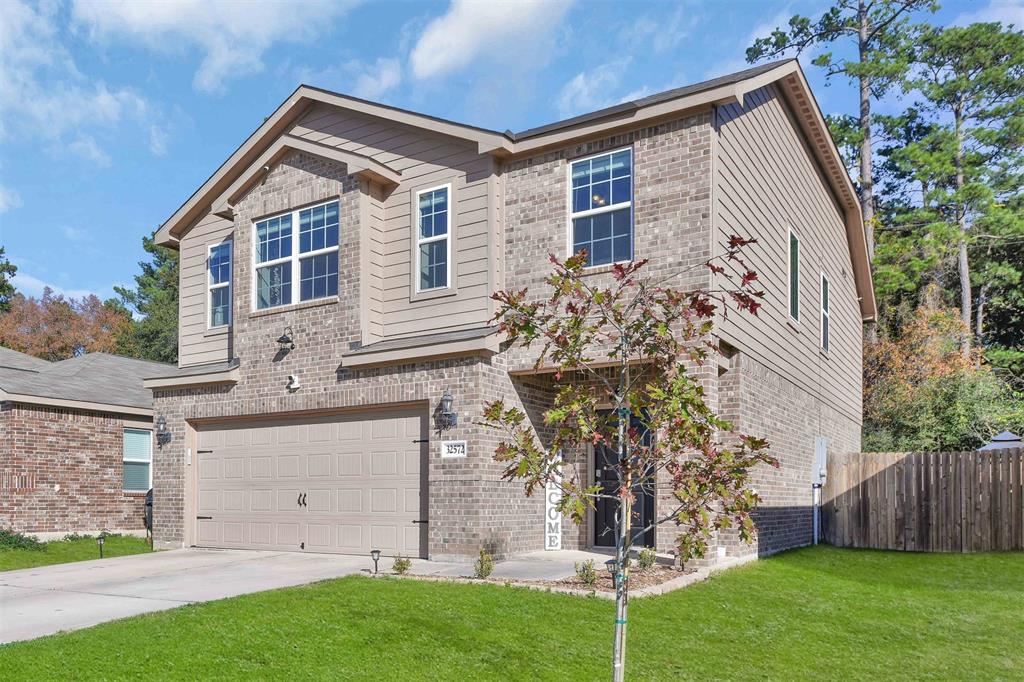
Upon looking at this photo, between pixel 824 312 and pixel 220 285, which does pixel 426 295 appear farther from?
pixel 824 312

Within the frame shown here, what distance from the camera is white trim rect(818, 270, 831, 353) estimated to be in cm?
1758

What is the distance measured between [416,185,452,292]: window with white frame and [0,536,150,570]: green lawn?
25.1ft

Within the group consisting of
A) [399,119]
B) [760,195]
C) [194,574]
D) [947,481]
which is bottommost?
[194,574]

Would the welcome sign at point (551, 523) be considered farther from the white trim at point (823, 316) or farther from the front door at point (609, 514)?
the white trim at point (823, 316)

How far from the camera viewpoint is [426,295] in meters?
13.1

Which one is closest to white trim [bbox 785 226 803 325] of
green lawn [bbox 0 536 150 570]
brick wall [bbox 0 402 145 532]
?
green lawn [bbox 0 536 150 570]

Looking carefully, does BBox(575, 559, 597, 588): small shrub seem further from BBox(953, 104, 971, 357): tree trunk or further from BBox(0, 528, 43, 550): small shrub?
BBox(953, 104, 971, 357): tree trunk

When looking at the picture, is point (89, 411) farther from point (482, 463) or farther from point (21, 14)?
point (482, 463)

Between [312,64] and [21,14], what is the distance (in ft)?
21.9

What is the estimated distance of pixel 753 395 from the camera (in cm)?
1237

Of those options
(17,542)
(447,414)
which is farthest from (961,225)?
(17,542)

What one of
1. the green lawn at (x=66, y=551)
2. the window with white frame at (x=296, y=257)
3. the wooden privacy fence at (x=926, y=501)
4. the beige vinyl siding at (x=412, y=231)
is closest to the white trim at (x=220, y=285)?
the window with white frame at (x=296, y=257)

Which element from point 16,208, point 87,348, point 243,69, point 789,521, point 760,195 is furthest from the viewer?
point 87,348

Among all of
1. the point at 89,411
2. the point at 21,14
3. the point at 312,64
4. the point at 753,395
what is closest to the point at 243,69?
the point at 312,64
